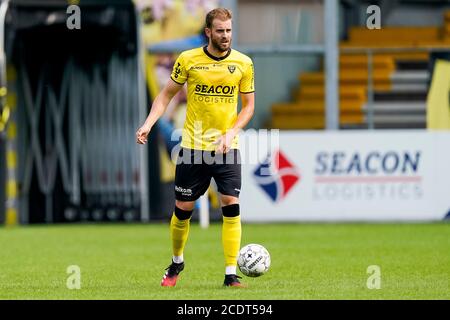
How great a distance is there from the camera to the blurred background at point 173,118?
19516mm

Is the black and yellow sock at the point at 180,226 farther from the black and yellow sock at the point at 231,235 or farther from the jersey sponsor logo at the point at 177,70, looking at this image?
the jersey sponsor logo at the point at 177,70

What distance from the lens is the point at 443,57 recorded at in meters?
21.3

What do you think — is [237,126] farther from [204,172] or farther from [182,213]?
[182,213]

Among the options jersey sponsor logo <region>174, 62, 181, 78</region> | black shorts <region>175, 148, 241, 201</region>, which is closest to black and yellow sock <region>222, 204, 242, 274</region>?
black shorts <region>175, 148, 241, 201</region>

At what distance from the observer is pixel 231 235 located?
422 inches

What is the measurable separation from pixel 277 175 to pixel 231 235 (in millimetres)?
8899

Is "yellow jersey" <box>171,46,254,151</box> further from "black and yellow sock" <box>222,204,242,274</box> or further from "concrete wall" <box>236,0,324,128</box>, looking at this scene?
"concrete wall" <box>236,0,324,128</box>

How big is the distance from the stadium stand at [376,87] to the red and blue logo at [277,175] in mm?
2177

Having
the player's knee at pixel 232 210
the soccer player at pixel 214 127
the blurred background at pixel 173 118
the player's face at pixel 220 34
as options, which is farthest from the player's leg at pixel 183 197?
the blurred background at pixel 173 118

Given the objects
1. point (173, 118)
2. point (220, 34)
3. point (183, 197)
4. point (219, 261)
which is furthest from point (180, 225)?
point (173, 118)

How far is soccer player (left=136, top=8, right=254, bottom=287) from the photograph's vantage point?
10.7 metres
